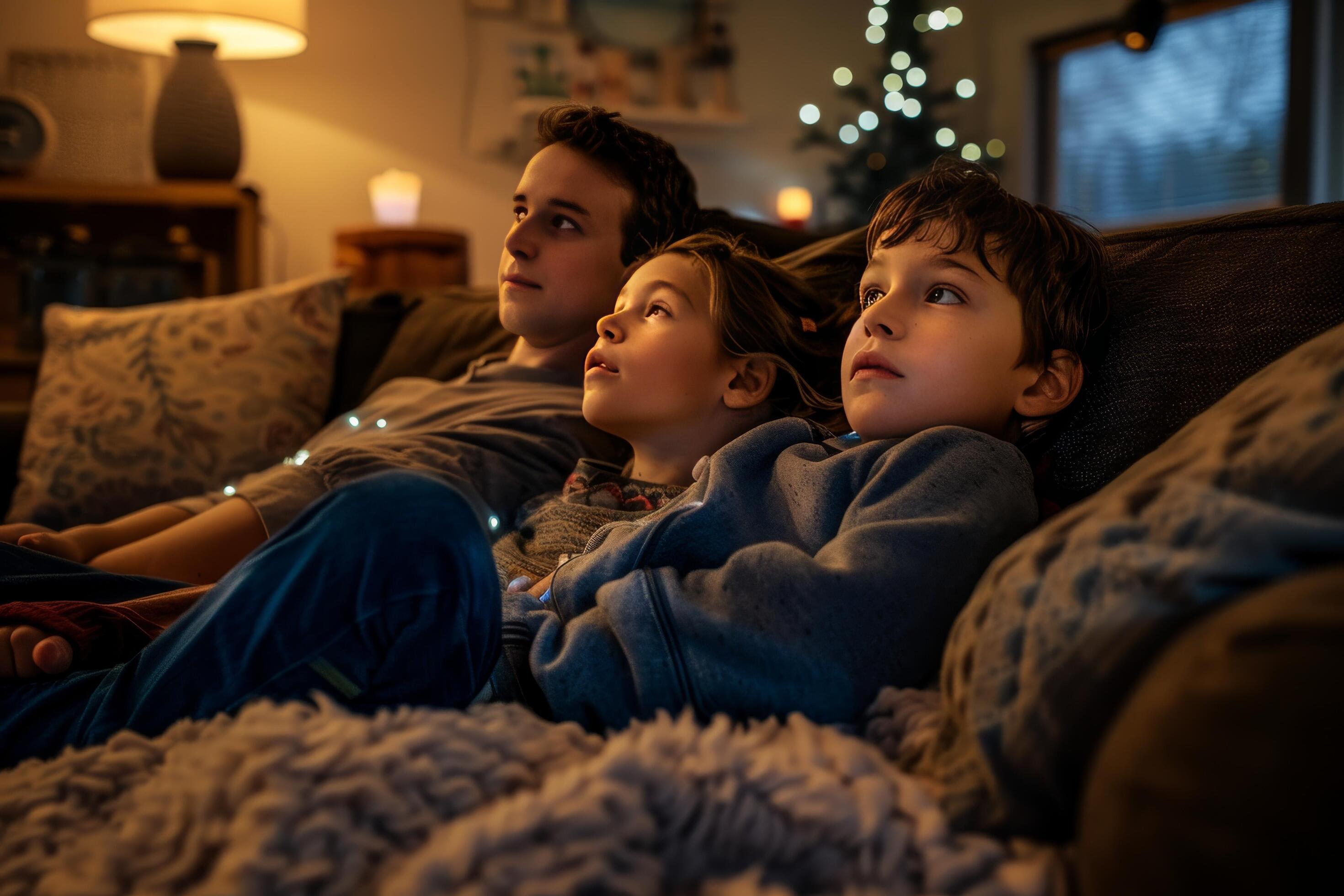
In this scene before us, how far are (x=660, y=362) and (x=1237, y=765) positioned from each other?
757 mm

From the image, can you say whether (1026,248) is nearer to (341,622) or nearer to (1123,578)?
(1123,578)

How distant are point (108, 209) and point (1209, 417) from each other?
10.9 feet

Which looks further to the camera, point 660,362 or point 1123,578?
point 660,362

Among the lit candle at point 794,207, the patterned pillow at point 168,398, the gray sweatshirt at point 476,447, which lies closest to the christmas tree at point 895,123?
the lit candle at point 794,207

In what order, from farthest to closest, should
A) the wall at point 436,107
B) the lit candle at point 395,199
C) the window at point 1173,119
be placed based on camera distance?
the window at point 1173,119, the wall at point 436,107, the lit candle at point 395,199

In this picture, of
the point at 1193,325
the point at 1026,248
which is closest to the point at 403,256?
the point at 1026,248

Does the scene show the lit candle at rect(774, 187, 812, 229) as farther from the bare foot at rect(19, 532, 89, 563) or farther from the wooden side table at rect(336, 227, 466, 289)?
the bare foot at rect(19, 532, 89, 563)

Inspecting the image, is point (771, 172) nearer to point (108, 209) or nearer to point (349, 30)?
point (349, 30)

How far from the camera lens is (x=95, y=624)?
0.82 metres

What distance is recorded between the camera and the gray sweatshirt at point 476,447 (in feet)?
4.09

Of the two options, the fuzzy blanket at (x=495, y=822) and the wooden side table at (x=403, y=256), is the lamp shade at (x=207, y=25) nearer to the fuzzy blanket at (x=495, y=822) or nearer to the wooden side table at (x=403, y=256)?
the wooden side table at (x=403, y=256)

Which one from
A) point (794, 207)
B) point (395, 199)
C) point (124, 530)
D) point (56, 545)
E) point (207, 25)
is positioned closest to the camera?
point (56, 545)

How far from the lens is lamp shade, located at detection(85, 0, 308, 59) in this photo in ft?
8.56

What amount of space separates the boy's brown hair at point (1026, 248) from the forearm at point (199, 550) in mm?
821
